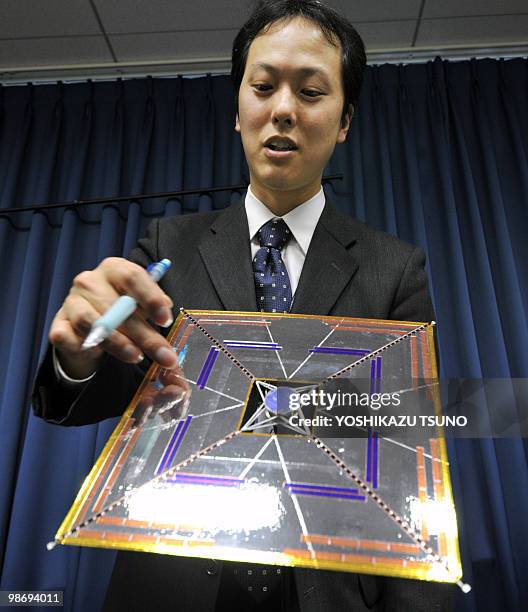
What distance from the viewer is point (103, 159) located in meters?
2.31

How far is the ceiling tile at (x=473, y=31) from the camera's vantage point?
7.19 ft

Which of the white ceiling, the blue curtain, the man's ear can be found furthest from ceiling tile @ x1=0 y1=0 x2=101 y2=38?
the man's ear

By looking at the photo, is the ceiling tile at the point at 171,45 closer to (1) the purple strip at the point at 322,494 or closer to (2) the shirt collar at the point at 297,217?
(2) the shirt collar at the point at 297,217

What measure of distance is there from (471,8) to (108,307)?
2.29m

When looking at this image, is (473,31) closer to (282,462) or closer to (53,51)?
(53,51)

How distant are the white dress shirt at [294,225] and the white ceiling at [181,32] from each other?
1495 mm

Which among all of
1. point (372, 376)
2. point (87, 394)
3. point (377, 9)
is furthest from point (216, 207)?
point (372, 376)

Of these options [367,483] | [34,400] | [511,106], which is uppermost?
[511,106]

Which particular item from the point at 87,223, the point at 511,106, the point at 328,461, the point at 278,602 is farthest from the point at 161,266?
the point at 511,106

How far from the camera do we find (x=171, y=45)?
2.32m

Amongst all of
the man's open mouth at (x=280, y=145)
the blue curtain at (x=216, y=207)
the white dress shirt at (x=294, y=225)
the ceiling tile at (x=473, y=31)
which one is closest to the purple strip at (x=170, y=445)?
the white dress shirt at (x=294, y=225)

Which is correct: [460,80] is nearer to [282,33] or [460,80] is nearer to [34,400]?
[282,33]

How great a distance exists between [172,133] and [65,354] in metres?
1.85

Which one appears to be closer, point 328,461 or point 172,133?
point 328,461
